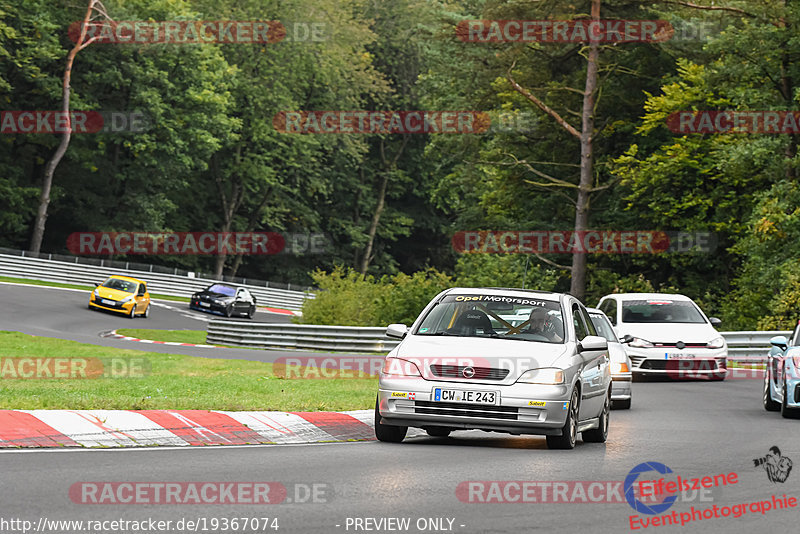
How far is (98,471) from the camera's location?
9.36 metres

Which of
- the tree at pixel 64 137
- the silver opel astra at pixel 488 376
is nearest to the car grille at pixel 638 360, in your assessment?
the silver opel astra at pixel 488 376

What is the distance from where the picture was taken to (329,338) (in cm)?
3309

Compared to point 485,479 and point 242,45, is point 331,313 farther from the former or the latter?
point 242,45

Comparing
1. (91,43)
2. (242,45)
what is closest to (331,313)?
(91,43)

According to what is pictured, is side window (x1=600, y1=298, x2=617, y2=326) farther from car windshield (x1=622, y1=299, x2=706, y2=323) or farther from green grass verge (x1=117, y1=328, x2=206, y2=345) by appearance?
green grass verge (x1=117, y1=328, x2=206, y2=345)

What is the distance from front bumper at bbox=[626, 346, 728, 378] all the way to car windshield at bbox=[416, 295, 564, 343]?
39.3 feet

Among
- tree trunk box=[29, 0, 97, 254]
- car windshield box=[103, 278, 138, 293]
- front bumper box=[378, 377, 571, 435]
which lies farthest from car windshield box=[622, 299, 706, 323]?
tree trunk box=[29, 0, 97, 254]

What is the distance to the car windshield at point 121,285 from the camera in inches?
1869

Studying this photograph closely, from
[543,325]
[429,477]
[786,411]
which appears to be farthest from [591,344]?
[786,411]

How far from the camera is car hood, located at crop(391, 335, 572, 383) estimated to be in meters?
12.1

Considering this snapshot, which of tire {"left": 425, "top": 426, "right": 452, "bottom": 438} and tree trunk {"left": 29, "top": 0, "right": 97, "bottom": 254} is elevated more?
tree trunk {"left": 29, "top": 0, "right": 97, "bottom": 254}

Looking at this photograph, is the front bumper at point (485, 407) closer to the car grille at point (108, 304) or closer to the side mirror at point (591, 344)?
the side mirror at point (591, 344)

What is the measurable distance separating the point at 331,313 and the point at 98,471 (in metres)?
26.7

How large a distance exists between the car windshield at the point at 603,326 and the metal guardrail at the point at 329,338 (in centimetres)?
1155
